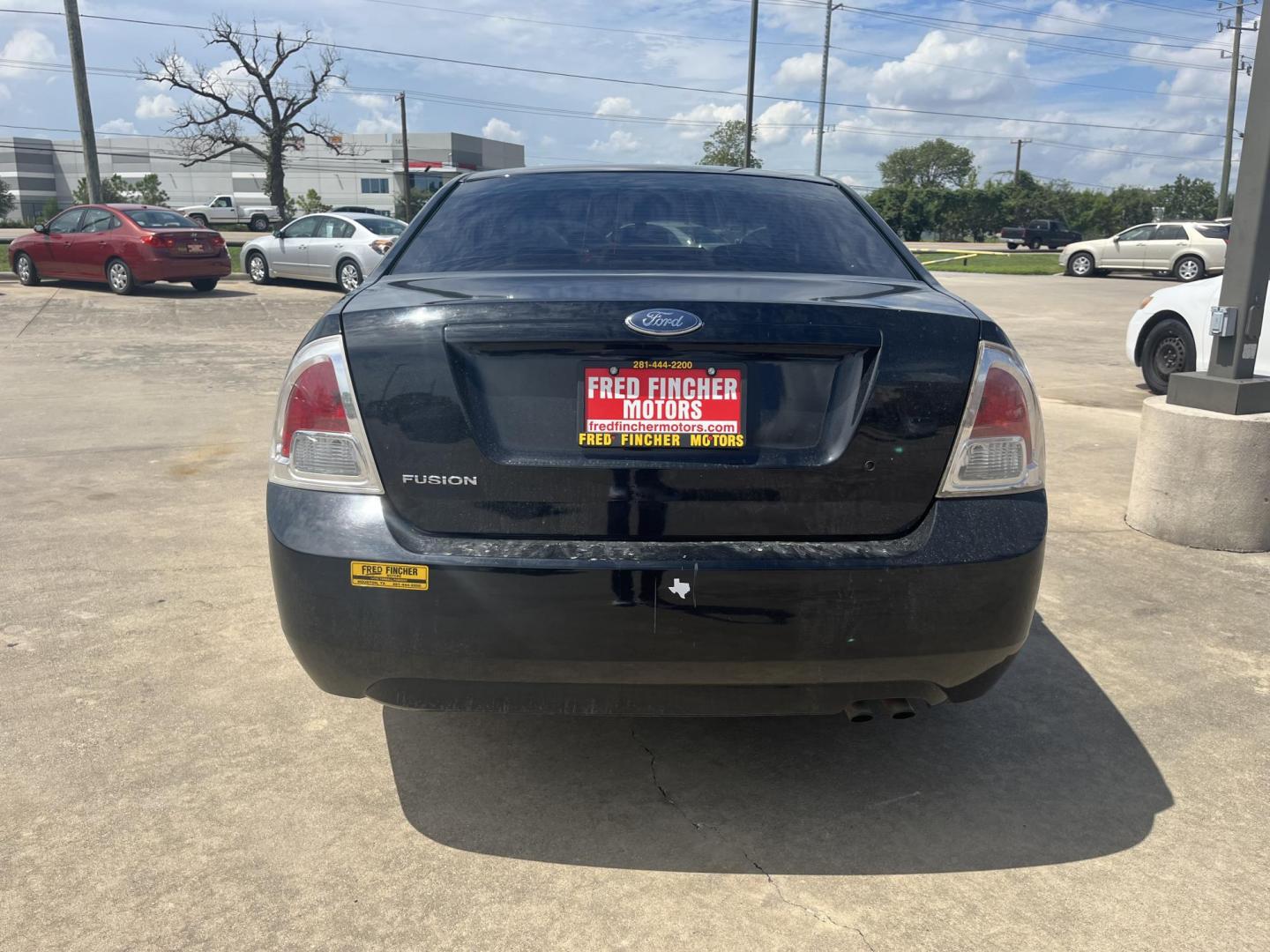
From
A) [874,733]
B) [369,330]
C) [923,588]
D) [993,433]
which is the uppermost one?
[369,330]

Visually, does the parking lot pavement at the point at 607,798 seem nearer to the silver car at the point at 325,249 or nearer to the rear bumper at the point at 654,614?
the rear bumper at the point at 654,614

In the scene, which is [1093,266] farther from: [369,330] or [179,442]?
[369,330]

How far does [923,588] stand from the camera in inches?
93.4

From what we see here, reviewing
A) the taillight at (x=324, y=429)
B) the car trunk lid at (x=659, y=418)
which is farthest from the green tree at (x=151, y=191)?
the car trunk lid at (x=659, y=418)

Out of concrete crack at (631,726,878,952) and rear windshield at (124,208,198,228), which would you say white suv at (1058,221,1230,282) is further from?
concrete crack at (631,726,878,952)

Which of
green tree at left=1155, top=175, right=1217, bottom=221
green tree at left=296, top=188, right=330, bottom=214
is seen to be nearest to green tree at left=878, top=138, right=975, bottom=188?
green tree at left=1155, top=175, right=1217, bottom=221

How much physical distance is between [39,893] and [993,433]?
2.43 m

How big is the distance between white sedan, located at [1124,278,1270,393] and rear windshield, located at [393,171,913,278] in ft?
20.9

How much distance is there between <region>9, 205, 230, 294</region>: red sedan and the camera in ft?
54.5

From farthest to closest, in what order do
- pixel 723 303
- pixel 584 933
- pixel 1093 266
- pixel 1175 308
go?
pixel 1093 266 → pixel 1175 308 → pixel 723 303 → pixel 584 933

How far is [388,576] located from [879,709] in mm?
1214

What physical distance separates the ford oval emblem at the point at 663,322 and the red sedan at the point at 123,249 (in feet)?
53.6

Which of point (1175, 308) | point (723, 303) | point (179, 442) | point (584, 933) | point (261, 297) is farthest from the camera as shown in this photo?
point (261, 297)

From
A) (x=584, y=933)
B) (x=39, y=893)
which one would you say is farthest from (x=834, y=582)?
(x=39, y=893)
